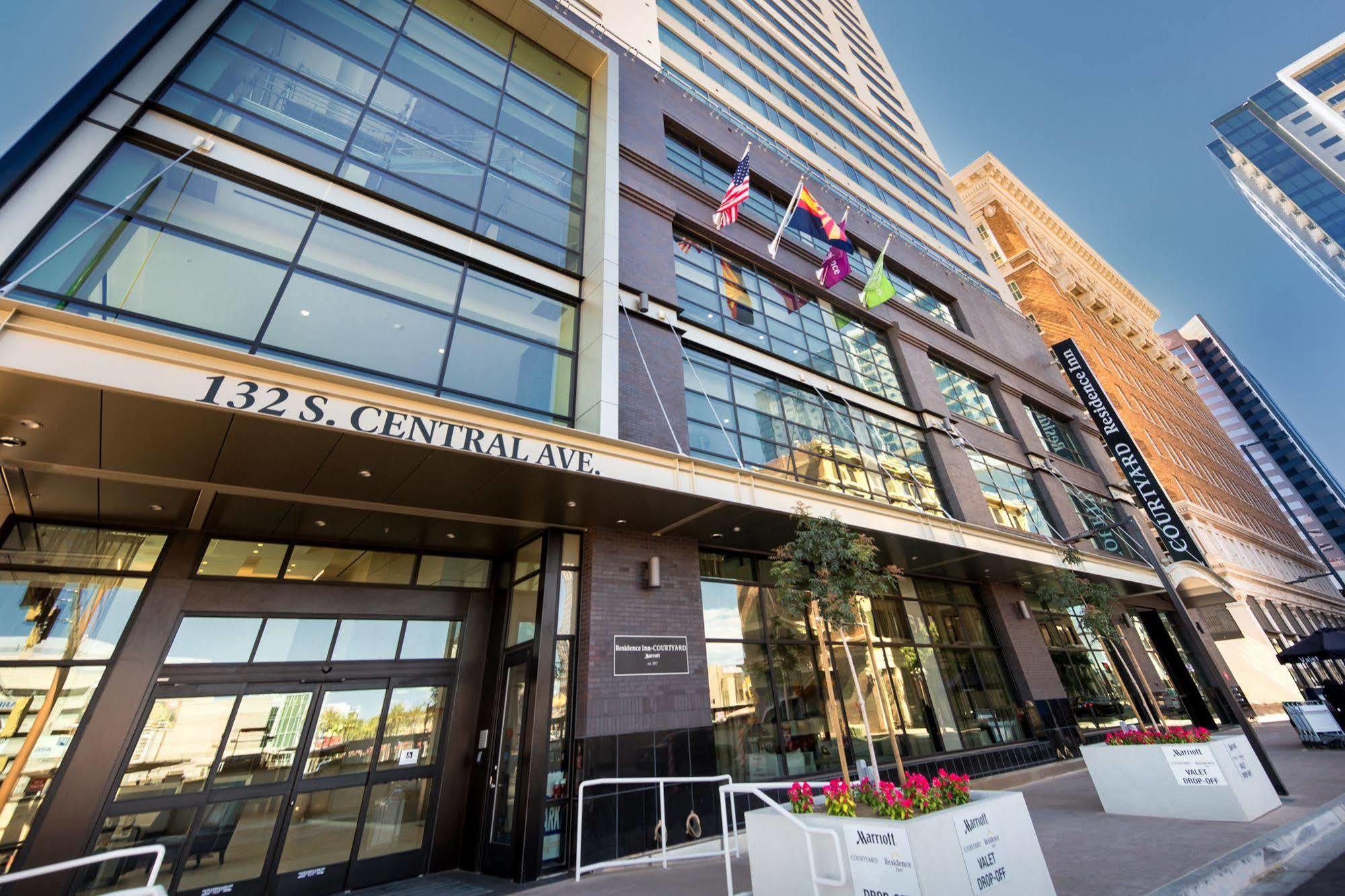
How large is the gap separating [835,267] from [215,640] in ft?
49.0

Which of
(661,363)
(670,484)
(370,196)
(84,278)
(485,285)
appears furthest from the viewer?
(661,363)

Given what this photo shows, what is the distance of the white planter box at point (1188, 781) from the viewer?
23.0 feet

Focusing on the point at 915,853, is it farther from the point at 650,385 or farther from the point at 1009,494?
the point at 1009,494

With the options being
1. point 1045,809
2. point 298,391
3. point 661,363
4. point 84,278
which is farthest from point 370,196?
point 1045,809

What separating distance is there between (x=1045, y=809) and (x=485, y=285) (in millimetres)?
12850

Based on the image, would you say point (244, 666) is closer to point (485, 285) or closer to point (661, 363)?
point (485, 285)

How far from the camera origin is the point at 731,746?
8742 millimetres

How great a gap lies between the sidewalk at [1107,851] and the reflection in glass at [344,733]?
10.8 feet

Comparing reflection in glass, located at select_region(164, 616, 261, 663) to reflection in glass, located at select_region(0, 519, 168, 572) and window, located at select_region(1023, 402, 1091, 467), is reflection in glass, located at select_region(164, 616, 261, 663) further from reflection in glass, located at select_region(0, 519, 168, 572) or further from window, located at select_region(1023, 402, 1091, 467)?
window, located at select_region(1023, 402, 1091, 467)

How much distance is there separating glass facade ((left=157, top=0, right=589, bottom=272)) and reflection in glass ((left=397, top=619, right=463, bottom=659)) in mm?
6680

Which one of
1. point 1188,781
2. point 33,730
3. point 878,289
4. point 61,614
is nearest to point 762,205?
point 878,289

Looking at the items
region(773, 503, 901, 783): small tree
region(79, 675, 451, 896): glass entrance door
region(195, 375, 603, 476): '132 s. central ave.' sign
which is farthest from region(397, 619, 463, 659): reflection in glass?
region(773, 503, 901, 783): small tree

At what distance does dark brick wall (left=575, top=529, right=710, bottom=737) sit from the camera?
Result: 7477 millimetres

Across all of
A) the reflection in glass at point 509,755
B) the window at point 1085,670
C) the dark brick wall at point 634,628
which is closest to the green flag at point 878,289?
the dark brick wall at point 634,628
